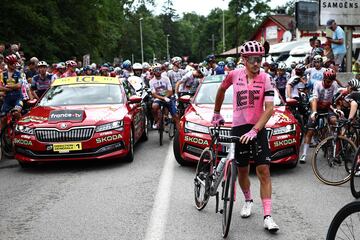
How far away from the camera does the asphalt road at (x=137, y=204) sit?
16.7ft

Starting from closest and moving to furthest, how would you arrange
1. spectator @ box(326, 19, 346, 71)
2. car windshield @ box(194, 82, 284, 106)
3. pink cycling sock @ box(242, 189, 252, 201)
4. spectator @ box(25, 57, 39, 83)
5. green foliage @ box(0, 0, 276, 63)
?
pink cycling sock @ box(242, 189, 252, 201), car windshield @ box(194, 82, 284, 106), spectator @ box(326, 19, 346, 71), spectator @ box(25, 57, 39, 83), green foliage @ box(0, 0, 276, 63)

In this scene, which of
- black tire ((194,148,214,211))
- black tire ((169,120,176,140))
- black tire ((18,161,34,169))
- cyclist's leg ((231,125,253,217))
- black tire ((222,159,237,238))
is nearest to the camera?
black tire ((222,159,237,238))

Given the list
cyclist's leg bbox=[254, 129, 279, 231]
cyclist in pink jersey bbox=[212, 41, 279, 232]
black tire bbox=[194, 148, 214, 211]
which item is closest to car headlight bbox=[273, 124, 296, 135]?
black tire bbox=[194, 148, 214, 211]

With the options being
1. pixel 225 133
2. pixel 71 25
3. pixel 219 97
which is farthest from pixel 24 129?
pixel 71 25

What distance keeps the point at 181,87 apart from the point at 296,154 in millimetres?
6350

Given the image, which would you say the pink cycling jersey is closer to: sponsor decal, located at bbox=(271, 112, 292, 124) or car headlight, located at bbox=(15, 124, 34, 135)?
sponsor decal, located at bbox=(271, 112, 292, 124)

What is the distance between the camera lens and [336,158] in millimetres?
7219

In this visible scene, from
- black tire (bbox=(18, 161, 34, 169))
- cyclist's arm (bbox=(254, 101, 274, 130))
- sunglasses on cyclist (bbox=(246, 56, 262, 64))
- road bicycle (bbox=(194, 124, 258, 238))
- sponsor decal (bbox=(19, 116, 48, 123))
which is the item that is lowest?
black tire (bbox=(18, 161, 34, 169))

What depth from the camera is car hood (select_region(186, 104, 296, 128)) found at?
7.90 metres

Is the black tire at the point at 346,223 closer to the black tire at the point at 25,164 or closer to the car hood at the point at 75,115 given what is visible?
the car hood at the point at 75,115

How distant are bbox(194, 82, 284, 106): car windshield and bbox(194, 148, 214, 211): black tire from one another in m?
3.29

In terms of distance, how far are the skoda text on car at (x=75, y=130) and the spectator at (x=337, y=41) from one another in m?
7.20

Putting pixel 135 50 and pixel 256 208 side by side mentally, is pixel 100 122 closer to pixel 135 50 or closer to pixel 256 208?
pixel 256 208

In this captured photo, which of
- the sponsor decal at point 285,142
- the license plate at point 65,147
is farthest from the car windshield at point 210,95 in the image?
the license plate at point 65,147
